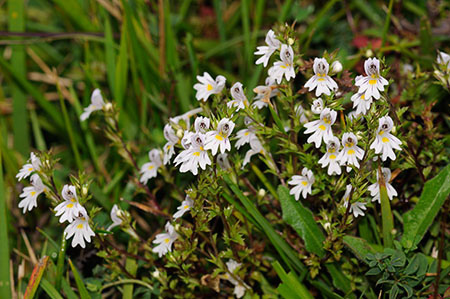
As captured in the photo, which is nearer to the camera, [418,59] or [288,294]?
[288,294]

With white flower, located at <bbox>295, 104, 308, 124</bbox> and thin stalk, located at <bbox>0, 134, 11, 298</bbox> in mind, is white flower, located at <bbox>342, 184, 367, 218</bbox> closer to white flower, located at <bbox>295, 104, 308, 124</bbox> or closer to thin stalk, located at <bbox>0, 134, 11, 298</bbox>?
white flower, located at <bbox>295, 104, 308, 124</bbox>

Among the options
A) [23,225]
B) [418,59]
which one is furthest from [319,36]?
[23,225]

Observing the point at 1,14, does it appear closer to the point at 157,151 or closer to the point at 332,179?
the point at 157,151

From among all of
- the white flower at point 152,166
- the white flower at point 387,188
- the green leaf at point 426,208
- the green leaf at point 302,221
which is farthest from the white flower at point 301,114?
the white flower at point 152,166

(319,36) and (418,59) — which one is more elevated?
(319,36)

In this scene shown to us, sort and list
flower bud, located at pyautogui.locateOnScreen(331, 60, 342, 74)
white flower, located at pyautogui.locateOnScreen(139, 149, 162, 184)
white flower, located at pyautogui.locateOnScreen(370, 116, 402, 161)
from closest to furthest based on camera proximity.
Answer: white flower, located at pyautogui.locateOnScreen(370, 116, 402, 161) < flower bud, located at pyautogui.locateOnScreen(331, 60, 342, 74) < white flower, located at pyautogui.locateOnScreen(139, 149, 162, 184)

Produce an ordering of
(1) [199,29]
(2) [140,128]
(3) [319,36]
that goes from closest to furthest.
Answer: (2) [140,128]
(3) [319,36]
(1) [199,29]

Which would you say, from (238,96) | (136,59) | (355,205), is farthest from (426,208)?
(136,59)

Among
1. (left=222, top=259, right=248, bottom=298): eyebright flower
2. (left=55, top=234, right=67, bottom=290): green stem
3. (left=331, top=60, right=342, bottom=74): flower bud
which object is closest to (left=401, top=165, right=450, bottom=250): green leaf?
(left=331, top=60, right=342, bottom=74): flower bud
